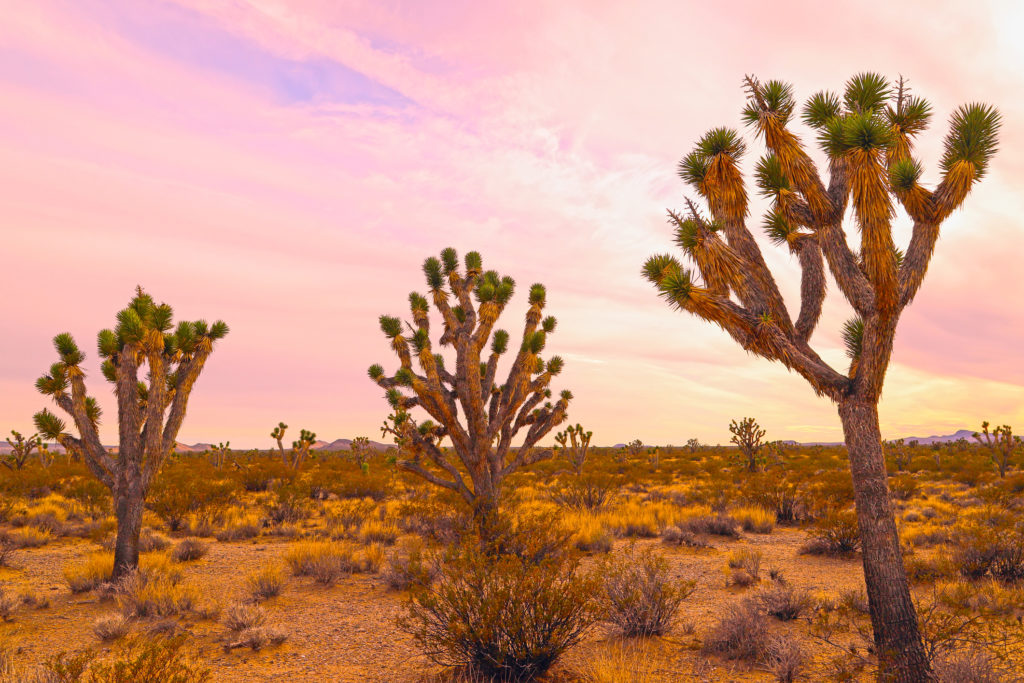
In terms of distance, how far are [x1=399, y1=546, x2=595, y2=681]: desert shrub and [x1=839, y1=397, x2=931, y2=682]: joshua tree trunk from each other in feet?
10.5

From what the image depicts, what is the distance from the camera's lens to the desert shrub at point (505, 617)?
6.23m

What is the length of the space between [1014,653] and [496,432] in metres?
9.81

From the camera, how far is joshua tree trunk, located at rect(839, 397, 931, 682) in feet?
20.0

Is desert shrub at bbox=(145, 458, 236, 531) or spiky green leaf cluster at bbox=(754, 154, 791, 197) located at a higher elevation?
spiky green leaf cluster at bbox=(754, 154, 791, 197)

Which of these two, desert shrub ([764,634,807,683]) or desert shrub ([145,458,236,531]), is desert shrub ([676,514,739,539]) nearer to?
desert shrub ([764,634,807,683])

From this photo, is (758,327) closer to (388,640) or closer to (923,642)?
(923,642)

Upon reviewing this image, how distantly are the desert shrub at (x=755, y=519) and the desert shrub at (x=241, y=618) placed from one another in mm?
13712

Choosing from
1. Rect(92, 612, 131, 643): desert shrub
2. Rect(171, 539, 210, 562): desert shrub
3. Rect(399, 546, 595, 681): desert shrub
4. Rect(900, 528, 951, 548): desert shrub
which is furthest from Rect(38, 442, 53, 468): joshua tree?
Rect(900, 528, 951, 548): desert shrub

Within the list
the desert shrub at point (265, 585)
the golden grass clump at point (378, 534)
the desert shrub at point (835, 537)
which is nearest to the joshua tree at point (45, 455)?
the golden grass clump at point (378, 534)

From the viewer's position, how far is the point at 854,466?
21.7 ft

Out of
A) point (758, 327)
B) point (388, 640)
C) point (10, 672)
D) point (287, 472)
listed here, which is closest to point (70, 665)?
point (10, 672)

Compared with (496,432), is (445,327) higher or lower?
higher

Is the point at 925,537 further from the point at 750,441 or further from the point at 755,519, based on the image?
the point at 750,441

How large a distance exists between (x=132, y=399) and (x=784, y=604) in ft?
41.1
